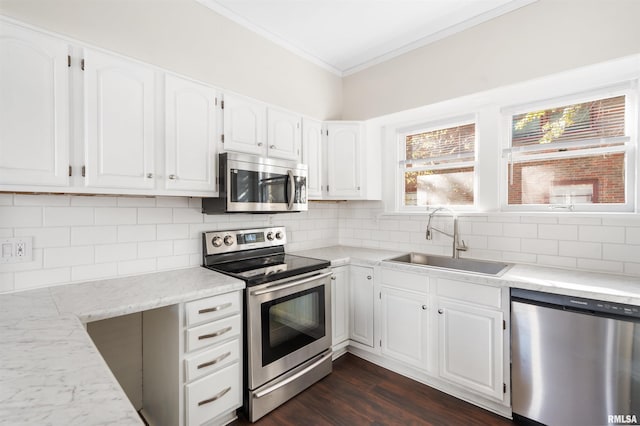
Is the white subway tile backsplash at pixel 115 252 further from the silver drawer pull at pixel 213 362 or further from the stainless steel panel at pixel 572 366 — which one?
the stainless steel panel at pixel 572 366

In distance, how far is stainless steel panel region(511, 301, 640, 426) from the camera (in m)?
1.54

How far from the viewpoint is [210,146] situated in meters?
2.05

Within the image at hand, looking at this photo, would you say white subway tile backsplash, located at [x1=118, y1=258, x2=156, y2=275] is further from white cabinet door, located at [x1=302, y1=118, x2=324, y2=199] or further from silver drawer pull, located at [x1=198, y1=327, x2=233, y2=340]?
white cabinet door, located at [x1=302, y1=118, x2=324, y2=199]

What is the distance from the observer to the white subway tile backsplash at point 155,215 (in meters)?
1.99

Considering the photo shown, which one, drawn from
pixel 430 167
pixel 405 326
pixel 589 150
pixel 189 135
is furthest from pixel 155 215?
pixel 589 150

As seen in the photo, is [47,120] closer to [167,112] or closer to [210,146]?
[167,112]

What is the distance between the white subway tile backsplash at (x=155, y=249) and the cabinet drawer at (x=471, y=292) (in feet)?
6.44

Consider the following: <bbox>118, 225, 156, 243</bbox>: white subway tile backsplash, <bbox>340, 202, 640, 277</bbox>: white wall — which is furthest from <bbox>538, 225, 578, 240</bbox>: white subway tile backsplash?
<bbox>118, 225, 156, 243</bbox>: white subway tile backsplash

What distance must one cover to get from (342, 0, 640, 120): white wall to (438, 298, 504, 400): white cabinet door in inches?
66.3

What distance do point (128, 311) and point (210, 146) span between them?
1.13 meters

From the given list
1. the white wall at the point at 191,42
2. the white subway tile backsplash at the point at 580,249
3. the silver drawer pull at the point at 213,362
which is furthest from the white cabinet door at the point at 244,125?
the white subway tile backsplash at the point at 580,249

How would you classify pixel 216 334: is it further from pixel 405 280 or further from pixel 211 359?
pixel 405 280

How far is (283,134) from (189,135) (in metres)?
0.83

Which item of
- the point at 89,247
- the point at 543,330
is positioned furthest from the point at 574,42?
the point at 89,247
